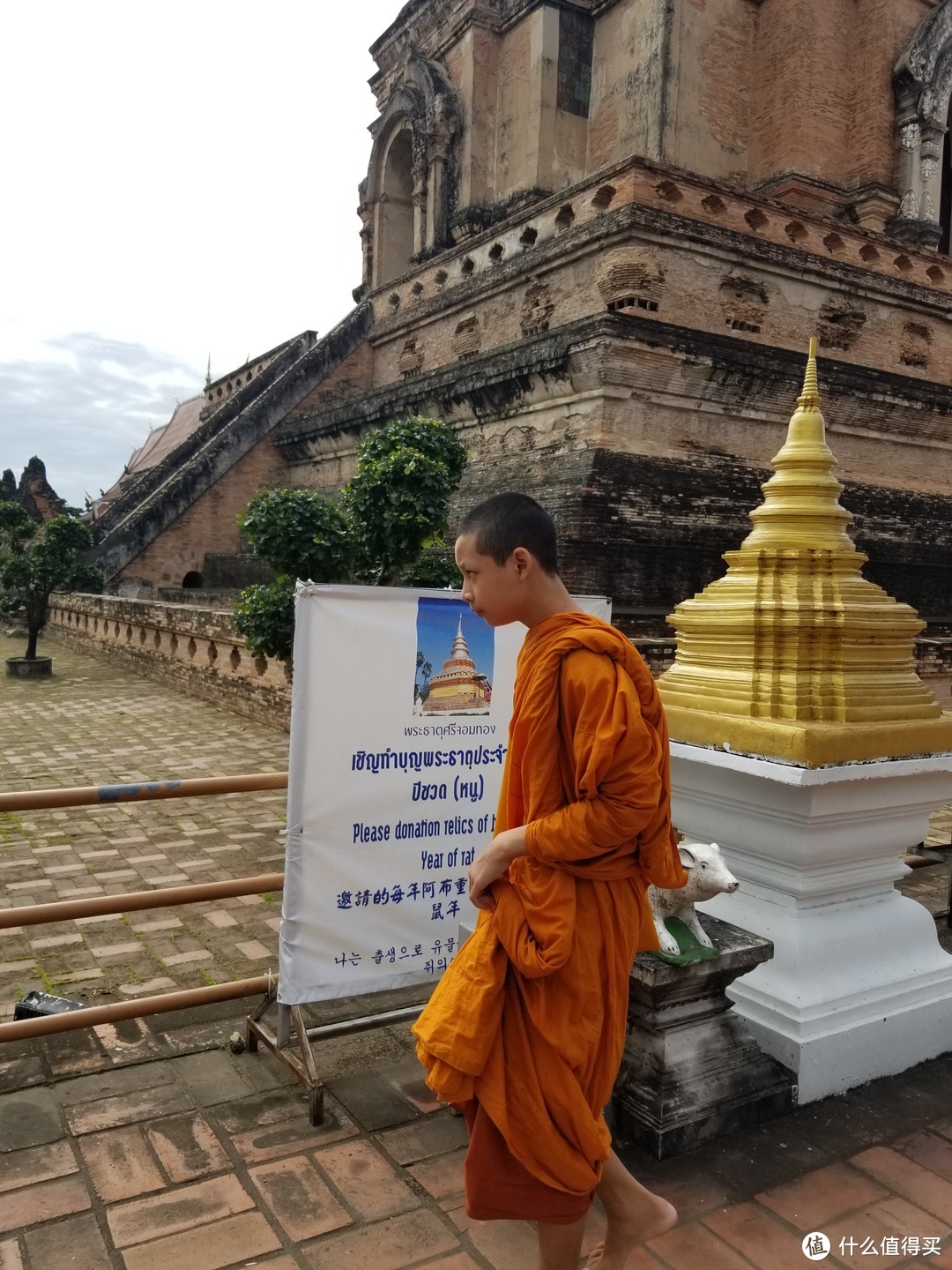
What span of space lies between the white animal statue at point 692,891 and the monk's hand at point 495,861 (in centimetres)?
Result: 71

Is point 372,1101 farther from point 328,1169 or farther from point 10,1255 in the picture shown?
point 10,1255

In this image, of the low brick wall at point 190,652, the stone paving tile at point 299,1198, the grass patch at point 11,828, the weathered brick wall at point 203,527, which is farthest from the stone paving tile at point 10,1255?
the weathered brick wall at point 203,527

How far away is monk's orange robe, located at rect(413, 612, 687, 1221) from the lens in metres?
1.75

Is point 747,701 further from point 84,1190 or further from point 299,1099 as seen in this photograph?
point 84,1190

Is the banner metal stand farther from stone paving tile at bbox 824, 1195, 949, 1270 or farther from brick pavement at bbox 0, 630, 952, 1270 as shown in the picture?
stone paving tile at bbox 824, 1195, 949, 1270

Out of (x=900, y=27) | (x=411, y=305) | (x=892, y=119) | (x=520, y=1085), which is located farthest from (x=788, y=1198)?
(x=900, y=27)

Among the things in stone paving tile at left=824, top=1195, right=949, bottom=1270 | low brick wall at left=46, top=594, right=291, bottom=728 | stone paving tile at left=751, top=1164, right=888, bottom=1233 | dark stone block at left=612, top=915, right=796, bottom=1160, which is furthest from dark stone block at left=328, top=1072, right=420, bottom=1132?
low brick wall at left=46, top=594, right=291, bottom=728

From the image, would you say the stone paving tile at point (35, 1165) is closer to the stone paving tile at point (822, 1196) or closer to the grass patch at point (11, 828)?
the stone paving tile at point (822, 1196)

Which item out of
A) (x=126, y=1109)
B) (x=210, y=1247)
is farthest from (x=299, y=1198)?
(x=126, y=1109)

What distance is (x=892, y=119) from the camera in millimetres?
14898

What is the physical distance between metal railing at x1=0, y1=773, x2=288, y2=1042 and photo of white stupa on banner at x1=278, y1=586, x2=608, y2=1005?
207 millimetres

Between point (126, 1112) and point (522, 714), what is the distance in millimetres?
1740

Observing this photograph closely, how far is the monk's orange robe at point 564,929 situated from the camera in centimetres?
175

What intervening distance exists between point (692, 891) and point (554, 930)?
88 centimetres
